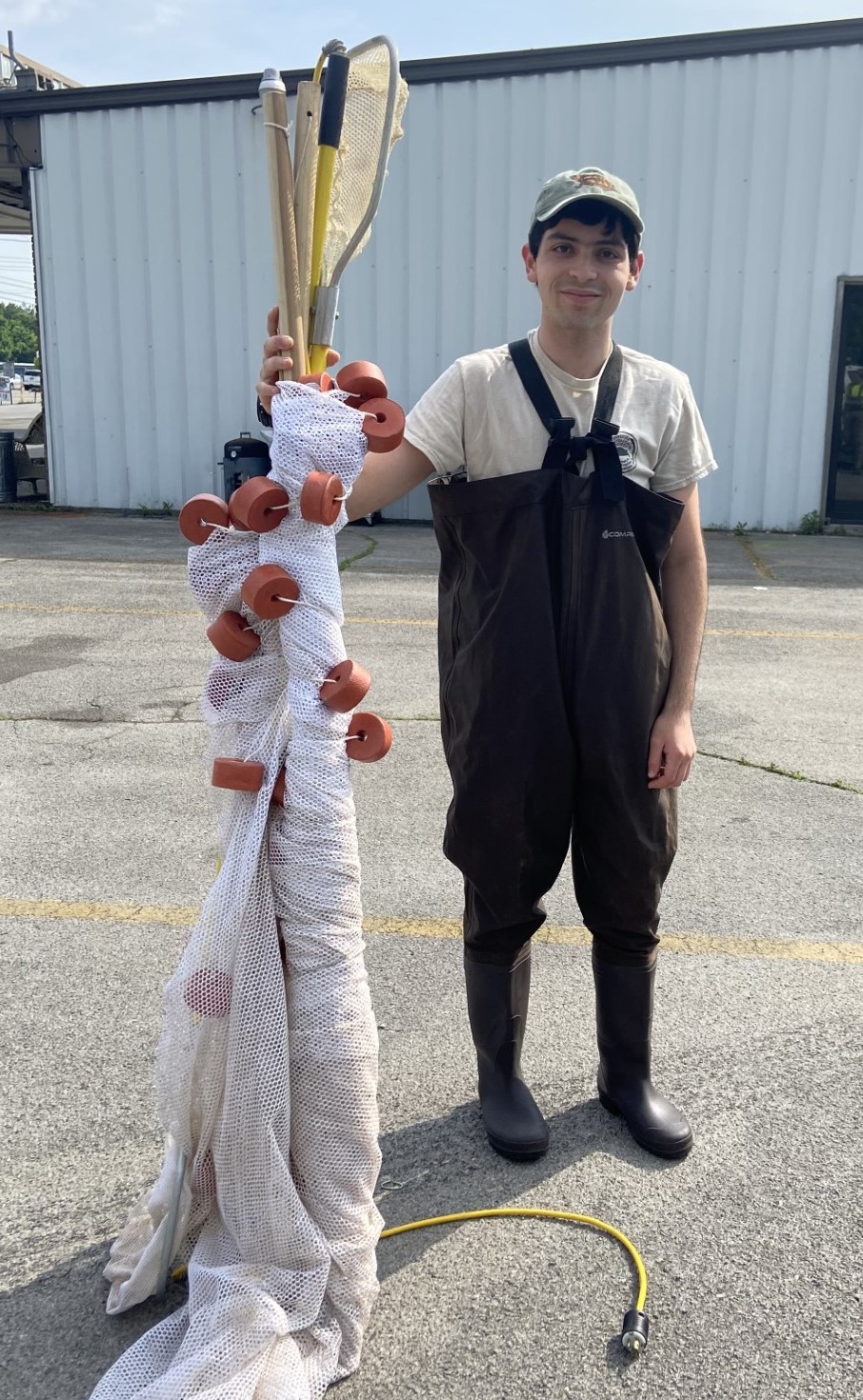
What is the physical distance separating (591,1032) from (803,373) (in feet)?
39.3

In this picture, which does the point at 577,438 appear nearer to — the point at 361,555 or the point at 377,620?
the point at 377,620

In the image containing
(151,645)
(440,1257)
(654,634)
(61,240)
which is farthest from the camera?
(61,240)

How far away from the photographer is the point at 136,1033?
313cm

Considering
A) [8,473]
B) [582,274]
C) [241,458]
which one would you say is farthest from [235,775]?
[8,473]

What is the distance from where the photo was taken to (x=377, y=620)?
848 centimetres

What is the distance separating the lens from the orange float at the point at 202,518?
2.06 m

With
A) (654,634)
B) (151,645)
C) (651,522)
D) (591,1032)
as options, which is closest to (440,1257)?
(591,1032)

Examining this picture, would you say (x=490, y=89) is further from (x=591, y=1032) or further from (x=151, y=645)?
(x=591, y=1032)

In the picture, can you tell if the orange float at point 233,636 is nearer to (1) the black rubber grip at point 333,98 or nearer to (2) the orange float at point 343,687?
(2) the orange float at point 343,687

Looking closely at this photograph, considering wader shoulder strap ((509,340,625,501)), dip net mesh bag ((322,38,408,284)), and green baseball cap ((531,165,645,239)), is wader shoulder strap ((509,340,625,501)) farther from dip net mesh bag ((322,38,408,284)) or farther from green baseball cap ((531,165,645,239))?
dip net mesh bag ((322,38,408,284))

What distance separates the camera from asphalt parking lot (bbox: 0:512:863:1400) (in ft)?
7.04

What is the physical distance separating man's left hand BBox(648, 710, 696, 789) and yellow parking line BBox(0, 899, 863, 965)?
4.17 ft

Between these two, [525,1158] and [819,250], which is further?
[819,250]

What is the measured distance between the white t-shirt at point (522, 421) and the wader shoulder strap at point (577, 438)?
2 cm
